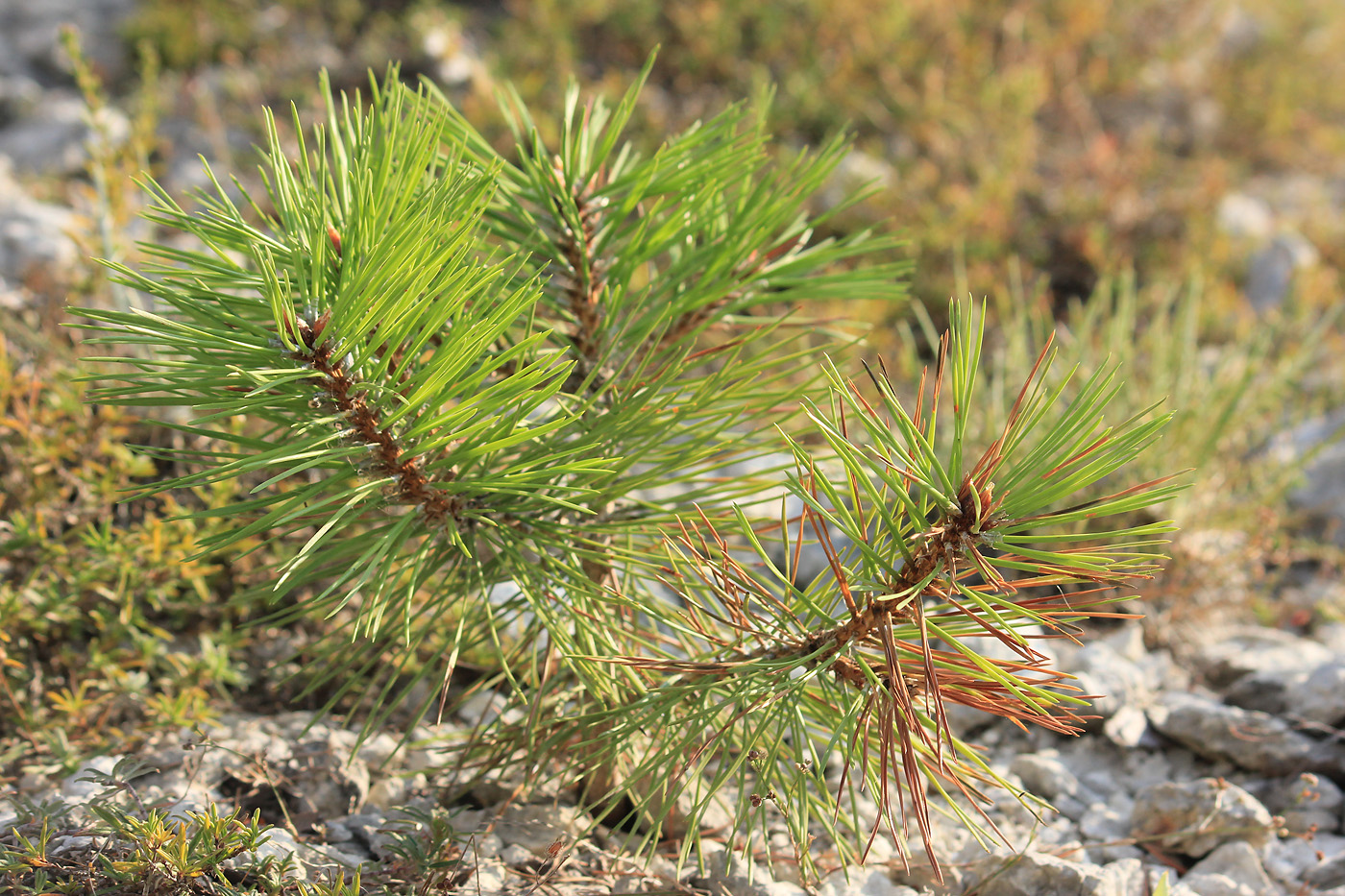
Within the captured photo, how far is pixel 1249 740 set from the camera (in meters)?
1.99

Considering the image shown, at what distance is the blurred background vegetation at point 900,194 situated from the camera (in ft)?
Answer: 6.77

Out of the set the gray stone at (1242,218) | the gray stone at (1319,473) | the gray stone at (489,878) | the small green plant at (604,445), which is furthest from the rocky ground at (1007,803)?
the gray stone at (1242,218)

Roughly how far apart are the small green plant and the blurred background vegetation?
83 cm

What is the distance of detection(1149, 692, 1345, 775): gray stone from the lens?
1.97 metres

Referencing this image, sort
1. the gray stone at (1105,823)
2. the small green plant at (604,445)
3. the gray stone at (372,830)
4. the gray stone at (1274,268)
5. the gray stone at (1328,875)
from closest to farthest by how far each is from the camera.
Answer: the small green plant at (604,445), the gray stone at (372,830), the gray stone at (1328,875), the gray stone at (1105,823), the gray stone at (1274,268)

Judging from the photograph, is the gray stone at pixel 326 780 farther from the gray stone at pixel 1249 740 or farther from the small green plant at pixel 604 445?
the gray stone at pixel 1249 740

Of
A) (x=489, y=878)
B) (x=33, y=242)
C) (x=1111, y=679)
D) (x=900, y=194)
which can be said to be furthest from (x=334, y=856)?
(x=900, y=194)

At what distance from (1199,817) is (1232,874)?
0.11 metres

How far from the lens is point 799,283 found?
1.57 m

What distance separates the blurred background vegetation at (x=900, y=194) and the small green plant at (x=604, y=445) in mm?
832

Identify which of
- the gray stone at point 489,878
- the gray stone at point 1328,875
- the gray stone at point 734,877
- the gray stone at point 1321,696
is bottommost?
the gray stone at point 1328,875

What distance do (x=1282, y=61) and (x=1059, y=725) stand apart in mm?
6016

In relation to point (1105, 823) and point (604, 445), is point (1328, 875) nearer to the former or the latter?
point (1105, 823)

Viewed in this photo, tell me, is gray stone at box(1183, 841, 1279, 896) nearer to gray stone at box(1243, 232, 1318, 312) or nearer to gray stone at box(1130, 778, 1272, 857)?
gray stone at box(1130, 778, 1272, 857)
